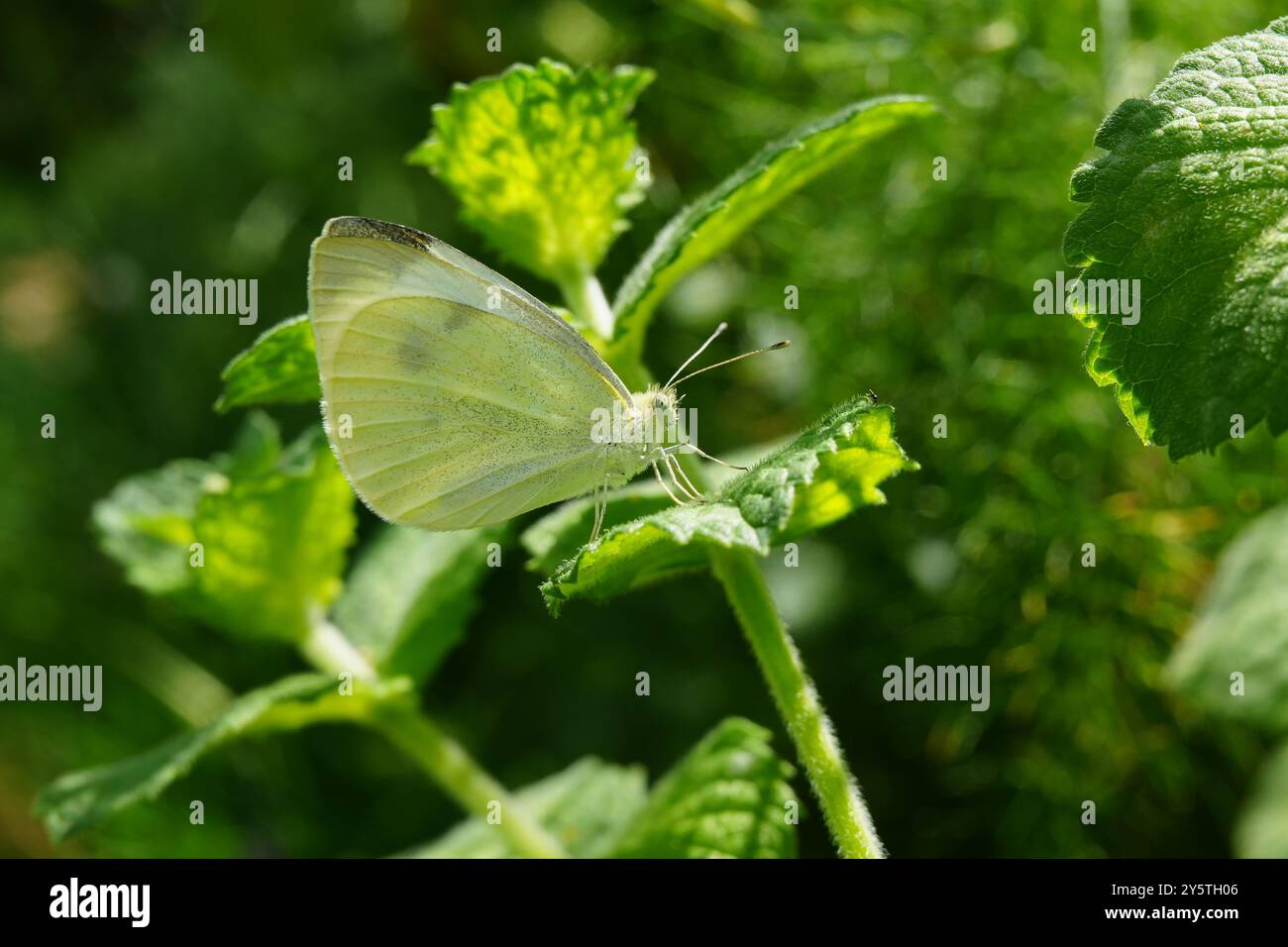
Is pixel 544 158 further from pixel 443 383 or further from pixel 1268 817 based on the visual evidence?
pixel 1268 817

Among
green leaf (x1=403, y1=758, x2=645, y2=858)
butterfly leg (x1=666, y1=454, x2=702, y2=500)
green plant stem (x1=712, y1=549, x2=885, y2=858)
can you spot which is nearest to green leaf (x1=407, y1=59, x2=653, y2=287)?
butterfly leg (x1=666, y1=454, x2=702, y2=500)

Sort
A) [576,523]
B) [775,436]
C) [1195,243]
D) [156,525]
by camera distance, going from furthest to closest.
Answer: [775,436], [156,525], [576,523], [1195,243]

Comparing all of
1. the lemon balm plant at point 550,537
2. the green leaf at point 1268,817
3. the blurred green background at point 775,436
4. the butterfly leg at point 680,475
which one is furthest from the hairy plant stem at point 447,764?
the green leaf at point 1268,817

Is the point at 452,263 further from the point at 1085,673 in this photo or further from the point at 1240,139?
the point at 1085,673

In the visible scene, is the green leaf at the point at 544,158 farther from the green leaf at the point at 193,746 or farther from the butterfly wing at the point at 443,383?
the green leaf at the point at 193,746

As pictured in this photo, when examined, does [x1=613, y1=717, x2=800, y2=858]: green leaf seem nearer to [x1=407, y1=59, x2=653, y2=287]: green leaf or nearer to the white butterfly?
the white butterfly

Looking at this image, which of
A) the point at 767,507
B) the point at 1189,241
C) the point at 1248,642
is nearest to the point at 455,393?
the point at 767,507
